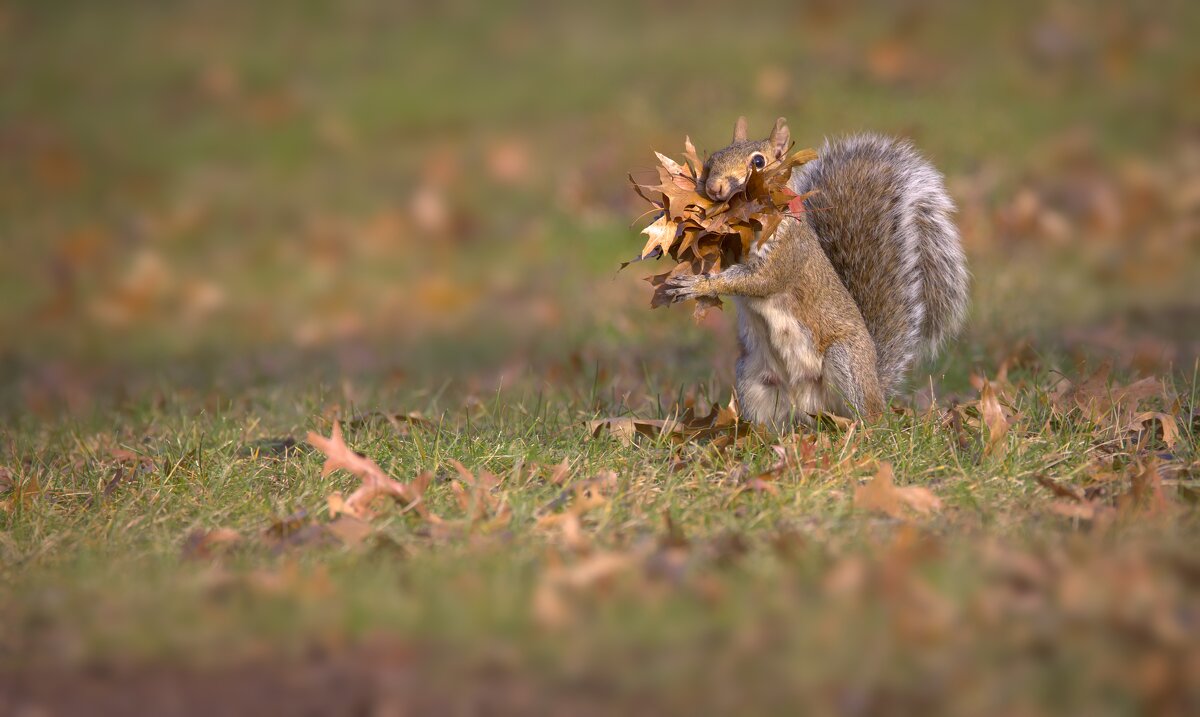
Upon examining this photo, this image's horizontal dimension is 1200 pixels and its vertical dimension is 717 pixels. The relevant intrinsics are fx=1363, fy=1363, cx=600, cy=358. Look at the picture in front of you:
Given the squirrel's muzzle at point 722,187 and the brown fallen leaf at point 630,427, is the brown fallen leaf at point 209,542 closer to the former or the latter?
→ the brown fallen leaf at point 630,427

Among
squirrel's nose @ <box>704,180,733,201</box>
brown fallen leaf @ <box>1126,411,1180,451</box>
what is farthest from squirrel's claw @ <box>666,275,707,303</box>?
brown fallen leaf @ <box>1126,411,1180,451</box>

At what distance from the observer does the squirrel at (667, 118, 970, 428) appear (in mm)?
3838

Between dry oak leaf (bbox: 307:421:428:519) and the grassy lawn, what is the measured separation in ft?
0.14

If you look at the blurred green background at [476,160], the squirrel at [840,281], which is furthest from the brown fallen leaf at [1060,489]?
the blurred green background at [476,160]

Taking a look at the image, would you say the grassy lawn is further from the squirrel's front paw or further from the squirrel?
the squirrel's front paw

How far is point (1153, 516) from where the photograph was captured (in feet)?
9.93

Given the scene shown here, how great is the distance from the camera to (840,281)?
4.12 meters

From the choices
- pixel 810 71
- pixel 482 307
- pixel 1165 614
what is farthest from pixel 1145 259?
pixel 1165 614

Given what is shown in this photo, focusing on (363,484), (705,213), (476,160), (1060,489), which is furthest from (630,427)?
(476,160)

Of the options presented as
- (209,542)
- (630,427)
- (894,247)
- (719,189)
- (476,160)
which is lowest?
(209,542)

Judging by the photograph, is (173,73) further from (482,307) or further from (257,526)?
(257,526)

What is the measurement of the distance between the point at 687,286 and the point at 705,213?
21cm

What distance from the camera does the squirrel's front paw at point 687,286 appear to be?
3793 millimetres

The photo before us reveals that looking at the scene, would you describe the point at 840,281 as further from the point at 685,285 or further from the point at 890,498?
the point at 890,498
